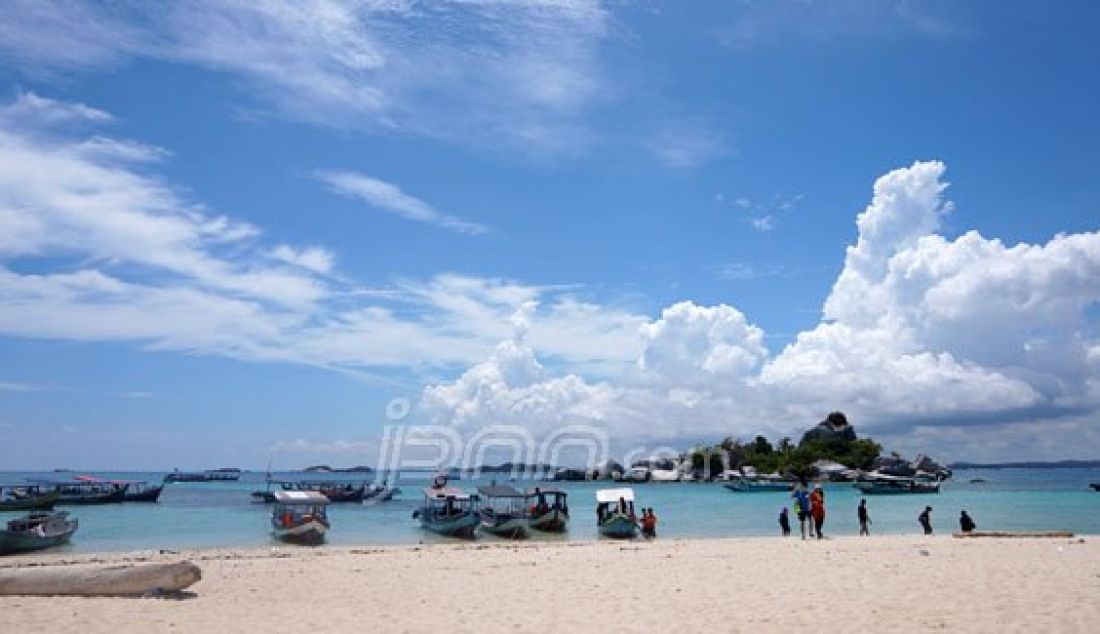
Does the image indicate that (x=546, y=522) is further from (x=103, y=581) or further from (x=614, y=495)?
(x=103, y=581)

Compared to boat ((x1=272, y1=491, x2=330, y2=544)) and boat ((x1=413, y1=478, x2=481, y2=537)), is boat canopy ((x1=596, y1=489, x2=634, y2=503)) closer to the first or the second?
boat ((x1=413, y1=478, x2=481, y2=537))

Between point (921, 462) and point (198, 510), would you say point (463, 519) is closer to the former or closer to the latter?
point (198, 510)

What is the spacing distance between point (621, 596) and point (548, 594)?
1389mm

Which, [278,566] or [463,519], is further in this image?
[463,519]

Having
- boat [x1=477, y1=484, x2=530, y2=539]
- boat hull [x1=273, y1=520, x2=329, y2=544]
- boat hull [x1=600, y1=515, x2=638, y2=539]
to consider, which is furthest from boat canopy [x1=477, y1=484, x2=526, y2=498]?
boat hull [x1=273, y1=520, x2=329, y2=544]

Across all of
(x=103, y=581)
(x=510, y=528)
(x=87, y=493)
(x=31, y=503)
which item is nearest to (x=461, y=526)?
(x=510, y=528)

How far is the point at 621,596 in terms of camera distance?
15.2 m

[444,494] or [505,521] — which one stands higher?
[444,494]

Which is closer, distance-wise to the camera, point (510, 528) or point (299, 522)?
point (299, 522)

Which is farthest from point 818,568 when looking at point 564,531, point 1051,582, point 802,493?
point 564,531

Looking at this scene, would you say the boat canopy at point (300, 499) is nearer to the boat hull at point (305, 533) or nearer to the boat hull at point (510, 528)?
the boat hull at point (305, 533)

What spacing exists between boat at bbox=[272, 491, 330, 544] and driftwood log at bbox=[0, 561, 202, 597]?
66.8 feet

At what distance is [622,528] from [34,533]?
915 inches

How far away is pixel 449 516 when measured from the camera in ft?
133
